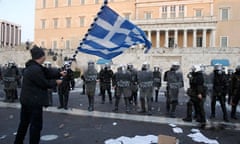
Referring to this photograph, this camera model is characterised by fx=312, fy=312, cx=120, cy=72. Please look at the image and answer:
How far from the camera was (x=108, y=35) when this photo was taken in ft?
22.6

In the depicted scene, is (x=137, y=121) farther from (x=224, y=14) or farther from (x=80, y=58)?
(x=224, y=14)

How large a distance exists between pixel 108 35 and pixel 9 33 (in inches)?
4744

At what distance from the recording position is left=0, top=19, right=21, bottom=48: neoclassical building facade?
113 metres

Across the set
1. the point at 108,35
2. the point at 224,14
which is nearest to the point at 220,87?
the point at 108,35

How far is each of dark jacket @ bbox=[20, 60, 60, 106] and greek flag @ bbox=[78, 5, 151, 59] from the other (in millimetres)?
1024

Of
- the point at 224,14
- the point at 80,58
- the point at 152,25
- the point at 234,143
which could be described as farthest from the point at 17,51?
the point at 234,143

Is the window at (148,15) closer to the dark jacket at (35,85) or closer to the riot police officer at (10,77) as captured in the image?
the riot police officer at (10,77)

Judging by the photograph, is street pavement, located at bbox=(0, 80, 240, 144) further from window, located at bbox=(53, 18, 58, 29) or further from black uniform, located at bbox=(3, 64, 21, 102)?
window, located at bbox=(53, 18, 58, 29)

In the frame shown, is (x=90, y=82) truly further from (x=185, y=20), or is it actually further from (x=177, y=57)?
(x=185, y=20)

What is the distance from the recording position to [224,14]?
54.9 m

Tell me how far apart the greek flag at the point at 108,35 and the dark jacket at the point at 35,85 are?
102 centimetres

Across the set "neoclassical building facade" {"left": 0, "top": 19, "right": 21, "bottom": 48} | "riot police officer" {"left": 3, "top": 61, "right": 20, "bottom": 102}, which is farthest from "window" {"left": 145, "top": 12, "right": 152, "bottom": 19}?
"neoclassical building facade" {"left": 0, "top": 19, "right": 21, "bottom": 48}

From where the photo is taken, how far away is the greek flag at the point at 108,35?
6555 millimetres

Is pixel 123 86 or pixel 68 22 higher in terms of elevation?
pixel 68 22
